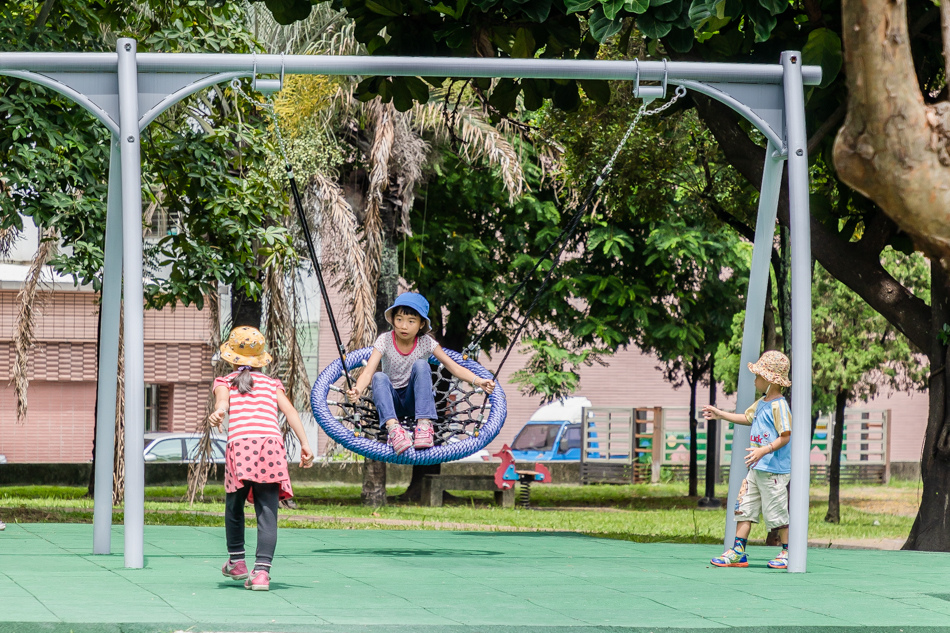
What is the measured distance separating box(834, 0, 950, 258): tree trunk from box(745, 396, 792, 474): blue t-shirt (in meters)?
2.22

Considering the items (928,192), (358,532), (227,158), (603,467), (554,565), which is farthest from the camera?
(603,467)

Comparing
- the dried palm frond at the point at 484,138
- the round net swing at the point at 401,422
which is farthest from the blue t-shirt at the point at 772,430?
the dried palm frond at the point at 484,138

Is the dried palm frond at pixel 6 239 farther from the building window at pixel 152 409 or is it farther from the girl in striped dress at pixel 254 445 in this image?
the girl in striped dress at pixel 254 445

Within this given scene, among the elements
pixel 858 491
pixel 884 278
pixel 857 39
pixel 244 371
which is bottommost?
pixel 858 491

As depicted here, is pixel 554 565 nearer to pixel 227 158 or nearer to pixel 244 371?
pixel 244 371

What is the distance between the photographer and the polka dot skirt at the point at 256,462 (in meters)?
6.19

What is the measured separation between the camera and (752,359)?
838 centimetres

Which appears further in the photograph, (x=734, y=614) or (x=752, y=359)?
(x=752, y=359)

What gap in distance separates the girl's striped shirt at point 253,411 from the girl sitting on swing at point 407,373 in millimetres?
2630

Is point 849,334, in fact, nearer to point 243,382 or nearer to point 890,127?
point 890,127

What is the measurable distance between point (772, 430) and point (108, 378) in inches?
169

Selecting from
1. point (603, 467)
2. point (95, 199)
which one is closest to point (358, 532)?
point (95, 199)

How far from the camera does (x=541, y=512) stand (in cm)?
1934

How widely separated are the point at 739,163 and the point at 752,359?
2.89 metres
